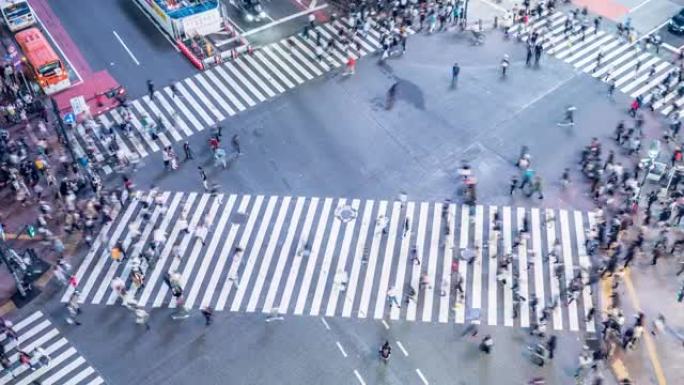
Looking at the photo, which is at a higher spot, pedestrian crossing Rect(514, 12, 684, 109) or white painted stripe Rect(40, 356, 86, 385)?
pedestrian crossing Rect(514, 12, 684, 109)

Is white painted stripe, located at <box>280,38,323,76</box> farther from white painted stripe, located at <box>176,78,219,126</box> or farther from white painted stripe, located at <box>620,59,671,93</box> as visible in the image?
white painted stripe, located at <box>620,59,671,93</box>

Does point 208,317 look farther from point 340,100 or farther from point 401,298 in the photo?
point 340,100

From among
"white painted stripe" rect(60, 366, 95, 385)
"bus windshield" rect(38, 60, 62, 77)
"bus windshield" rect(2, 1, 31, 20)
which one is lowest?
"white painted stripe" rect(60, 366, 95, 385)

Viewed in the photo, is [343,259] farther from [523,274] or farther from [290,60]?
[290,60]

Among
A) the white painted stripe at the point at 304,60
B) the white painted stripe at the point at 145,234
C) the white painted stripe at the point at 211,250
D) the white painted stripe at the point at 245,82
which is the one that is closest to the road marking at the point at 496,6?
the white painted stripe at the point at 304,60

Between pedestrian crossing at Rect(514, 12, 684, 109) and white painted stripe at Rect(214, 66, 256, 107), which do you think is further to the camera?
white painted stripe at Rect(214, 66, 256, 107)

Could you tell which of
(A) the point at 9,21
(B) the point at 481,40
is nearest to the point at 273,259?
(B) the point at 481,40

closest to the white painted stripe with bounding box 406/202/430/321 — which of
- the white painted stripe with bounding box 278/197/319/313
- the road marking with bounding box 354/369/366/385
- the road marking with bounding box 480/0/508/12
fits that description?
the road marking with bounding box 354/369/366/385
